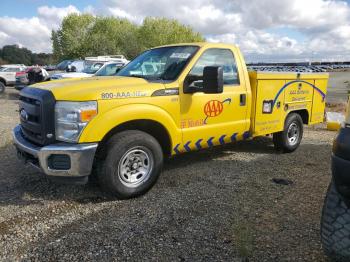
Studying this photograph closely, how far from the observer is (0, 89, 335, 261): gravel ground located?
305 cm

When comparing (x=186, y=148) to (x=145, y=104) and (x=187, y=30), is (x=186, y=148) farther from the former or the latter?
(x=187, y=30)

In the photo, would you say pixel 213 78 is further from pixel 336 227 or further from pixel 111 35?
pixel 111 35

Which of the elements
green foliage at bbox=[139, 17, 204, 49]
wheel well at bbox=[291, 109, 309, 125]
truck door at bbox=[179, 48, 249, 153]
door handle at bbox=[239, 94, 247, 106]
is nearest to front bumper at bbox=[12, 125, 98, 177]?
truck door at bbox=[179, 48, 249, 153]

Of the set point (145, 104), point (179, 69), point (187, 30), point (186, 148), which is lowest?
point (186, 148)

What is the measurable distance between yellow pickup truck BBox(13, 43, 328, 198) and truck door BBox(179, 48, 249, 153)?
0.04 ft

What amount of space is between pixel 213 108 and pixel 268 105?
4.04ft

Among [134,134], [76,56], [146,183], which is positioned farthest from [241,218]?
[76,56]

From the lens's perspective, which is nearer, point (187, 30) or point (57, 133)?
point (57, 133)

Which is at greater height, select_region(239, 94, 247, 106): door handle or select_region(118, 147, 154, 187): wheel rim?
select_region(239, 94, 247, 106): door handle

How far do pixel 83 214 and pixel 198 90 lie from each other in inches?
79.1

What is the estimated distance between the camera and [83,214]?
3.79 metres

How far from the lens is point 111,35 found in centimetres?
5166

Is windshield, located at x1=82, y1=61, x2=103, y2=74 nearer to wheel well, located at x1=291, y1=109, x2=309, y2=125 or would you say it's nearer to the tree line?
wheel well, located at x1=291, y1=109, x2=309, y2=125

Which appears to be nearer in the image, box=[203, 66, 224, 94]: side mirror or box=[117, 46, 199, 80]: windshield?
box=[203, 66, 224, 94]: side mirror
